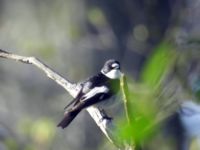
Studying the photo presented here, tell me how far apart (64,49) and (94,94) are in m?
1.45

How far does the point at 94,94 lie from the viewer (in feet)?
10.5

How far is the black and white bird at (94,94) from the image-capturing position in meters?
2.98

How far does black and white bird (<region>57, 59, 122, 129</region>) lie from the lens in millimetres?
2980

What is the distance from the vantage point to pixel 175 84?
131cm

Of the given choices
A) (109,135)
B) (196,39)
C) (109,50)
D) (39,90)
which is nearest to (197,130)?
(196,39)

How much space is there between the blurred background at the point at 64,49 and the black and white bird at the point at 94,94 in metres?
0.94

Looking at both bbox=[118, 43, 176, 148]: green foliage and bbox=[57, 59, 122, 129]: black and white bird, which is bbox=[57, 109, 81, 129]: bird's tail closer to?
bbox=[57, 59, 122, 129]: black and white bird

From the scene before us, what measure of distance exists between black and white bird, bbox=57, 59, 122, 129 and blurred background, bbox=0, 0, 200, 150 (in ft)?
3.09

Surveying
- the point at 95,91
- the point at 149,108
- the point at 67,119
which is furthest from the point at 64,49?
the point at 149,108

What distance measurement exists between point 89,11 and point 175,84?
130 inches

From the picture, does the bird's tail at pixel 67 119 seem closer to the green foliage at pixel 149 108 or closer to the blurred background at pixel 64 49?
the blurred background at pixel 64 49

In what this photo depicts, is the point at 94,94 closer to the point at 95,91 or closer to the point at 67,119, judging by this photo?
the point at 95,91

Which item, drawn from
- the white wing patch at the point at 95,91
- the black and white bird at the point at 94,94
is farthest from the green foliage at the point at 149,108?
the white wing patch at the point at 95,91

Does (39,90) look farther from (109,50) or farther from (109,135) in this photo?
(109,135)
